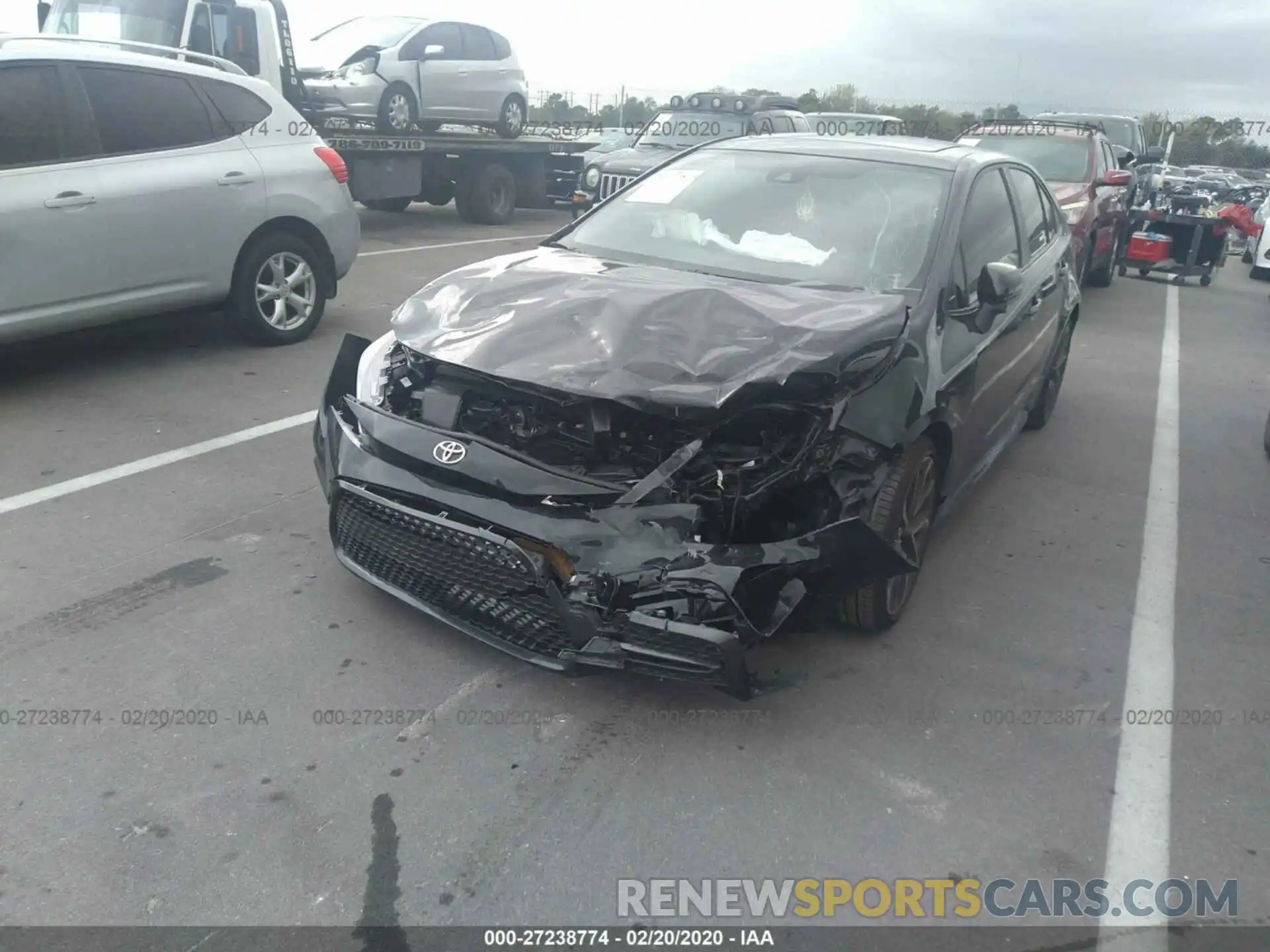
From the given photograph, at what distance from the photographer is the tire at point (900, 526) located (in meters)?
Answer: 3.55

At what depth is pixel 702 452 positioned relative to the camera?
3.24 m

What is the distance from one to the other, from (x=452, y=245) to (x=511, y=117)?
15.4 feet

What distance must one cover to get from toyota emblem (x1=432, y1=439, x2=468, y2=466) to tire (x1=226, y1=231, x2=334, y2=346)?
430cm

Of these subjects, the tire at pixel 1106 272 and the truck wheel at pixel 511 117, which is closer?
the tire at pixel 1106 272

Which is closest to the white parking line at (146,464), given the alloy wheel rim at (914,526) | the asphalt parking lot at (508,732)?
the asphalt parking lot at (508,732)

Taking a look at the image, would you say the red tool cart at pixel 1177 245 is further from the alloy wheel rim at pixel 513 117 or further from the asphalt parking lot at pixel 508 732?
the asphalt parking lot at pixel 508 732

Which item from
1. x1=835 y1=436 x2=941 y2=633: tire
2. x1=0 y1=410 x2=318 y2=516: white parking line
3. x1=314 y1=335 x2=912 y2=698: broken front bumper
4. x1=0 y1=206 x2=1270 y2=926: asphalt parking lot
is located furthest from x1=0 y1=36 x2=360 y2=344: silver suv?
x1=835 y1=436 x2=941 y2=633: tire

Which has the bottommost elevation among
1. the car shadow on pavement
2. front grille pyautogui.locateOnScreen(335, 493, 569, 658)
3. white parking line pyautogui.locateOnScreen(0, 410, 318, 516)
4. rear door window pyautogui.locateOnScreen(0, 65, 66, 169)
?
white parking line pyautogui.locateOnScreen(0, 410, 318, 516)

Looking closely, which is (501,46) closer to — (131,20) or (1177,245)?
(131,20)

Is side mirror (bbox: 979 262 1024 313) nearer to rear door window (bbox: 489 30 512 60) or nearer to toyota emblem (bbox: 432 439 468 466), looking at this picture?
toyota emblem (bbox: 432 439 468 466)

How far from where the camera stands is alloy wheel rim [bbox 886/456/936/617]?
3.79m

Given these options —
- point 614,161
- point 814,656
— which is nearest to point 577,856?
point 814,656

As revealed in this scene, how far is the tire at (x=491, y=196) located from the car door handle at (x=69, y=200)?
974cm

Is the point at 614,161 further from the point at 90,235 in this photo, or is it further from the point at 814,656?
the point at 814,656
